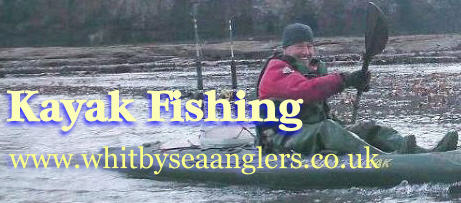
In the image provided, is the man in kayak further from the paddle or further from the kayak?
the paddle

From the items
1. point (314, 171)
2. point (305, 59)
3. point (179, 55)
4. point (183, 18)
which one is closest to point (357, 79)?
point (305, 59)

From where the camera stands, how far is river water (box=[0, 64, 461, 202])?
27.1ft

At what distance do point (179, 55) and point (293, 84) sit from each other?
41547 millimetres

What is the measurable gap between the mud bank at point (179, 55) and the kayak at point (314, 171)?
29.1 m

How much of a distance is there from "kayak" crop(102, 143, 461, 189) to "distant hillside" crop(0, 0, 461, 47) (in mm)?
47156

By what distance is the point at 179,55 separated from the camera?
49344mm

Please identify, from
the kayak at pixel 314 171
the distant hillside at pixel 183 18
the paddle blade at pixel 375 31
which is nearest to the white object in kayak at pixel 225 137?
the kayak at pixel 314 171

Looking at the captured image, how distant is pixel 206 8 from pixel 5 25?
1580cm

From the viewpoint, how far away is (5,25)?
2386 inches

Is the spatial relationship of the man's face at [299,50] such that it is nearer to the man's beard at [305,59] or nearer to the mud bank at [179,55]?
the man's beard at [305,59]

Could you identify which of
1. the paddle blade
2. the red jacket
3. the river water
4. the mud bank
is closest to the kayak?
the river water

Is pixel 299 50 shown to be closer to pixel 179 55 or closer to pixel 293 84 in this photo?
pixel 293 84

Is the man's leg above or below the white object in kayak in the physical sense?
above

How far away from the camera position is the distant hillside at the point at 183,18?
56562mm
